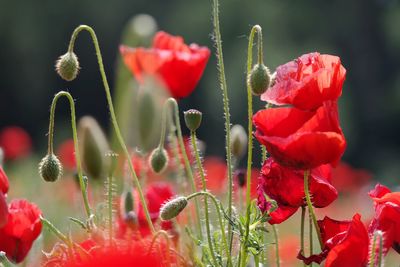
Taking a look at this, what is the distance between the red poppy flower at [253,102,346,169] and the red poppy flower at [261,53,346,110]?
1 centimetres

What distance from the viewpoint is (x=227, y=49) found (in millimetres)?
13789

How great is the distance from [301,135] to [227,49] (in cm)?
1265

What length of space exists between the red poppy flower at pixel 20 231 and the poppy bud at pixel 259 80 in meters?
0.31

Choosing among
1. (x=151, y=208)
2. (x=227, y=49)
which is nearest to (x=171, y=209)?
(x=151, y=208)

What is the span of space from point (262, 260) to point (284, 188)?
98mm

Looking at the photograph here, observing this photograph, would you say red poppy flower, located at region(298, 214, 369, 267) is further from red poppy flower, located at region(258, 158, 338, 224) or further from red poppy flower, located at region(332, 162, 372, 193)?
red poppy flower, located at region(332, 162, 372, 193)

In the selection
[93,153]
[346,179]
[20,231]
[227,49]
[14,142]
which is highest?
[227,49]

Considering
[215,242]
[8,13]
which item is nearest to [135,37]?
[215,242]

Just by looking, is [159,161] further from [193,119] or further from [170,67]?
[170,67]

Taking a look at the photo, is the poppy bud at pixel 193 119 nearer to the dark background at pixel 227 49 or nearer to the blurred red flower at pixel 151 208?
the blurred red flower at pixel 151 208

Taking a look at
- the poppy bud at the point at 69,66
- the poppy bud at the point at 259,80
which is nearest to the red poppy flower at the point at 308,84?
the poppy bud at the point at 259,80

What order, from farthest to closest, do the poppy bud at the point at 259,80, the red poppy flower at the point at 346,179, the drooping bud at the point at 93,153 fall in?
the red poppy flower at the point at 346,179
the poppy bud at the point at 259,80
the drooping bud at the point at 93,153

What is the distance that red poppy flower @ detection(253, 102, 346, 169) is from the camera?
1182mm

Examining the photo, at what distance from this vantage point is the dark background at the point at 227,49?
12.9m
